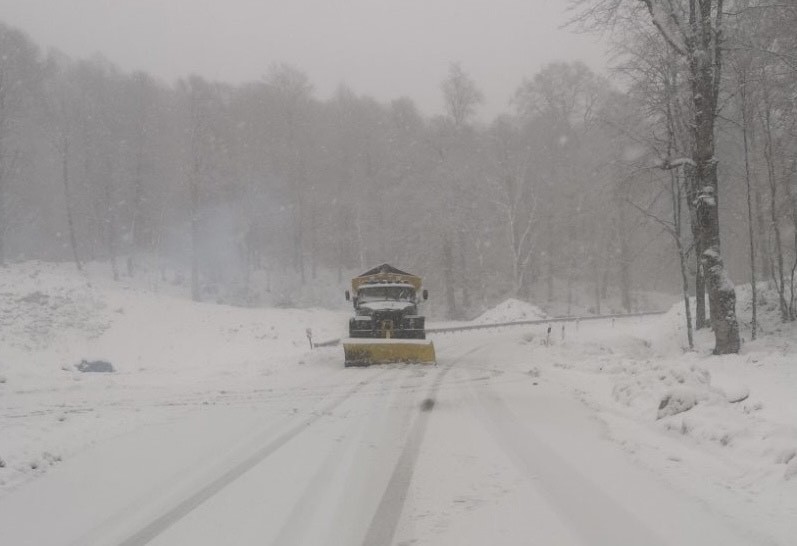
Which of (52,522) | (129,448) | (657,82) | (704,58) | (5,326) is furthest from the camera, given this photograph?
(5,326)

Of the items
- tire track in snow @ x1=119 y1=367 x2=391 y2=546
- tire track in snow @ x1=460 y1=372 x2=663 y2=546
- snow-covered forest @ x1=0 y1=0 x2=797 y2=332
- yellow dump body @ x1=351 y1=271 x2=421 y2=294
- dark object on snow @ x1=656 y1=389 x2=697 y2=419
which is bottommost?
tire track in snow @ x1=460 y1=372 x2=663 y2=546

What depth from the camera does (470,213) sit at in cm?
4003

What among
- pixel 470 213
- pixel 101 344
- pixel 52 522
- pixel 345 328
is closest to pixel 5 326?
pixel 101 344

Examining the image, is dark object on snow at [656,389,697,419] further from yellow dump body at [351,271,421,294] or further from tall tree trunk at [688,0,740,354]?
yellow dump body at [351,271,421,294]

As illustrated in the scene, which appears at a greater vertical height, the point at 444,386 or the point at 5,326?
the point at 5,326

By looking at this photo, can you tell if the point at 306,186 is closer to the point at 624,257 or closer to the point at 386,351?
the point at 624,257

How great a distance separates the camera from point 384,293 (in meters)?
18.0

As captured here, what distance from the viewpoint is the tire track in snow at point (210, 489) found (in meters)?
4.16

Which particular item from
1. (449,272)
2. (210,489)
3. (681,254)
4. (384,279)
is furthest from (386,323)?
(449,272)

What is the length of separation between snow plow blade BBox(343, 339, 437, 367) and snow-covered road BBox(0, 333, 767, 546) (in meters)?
6.36

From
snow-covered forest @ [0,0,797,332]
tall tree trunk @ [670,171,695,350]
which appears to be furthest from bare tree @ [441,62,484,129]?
tall tree trunk @ [670,171,695,350]

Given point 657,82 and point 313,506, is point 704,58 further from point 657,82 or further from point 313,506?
point 313,506

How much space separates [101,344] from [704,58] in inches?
882

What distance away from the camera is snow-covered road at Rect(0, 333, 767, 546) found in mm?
4094
